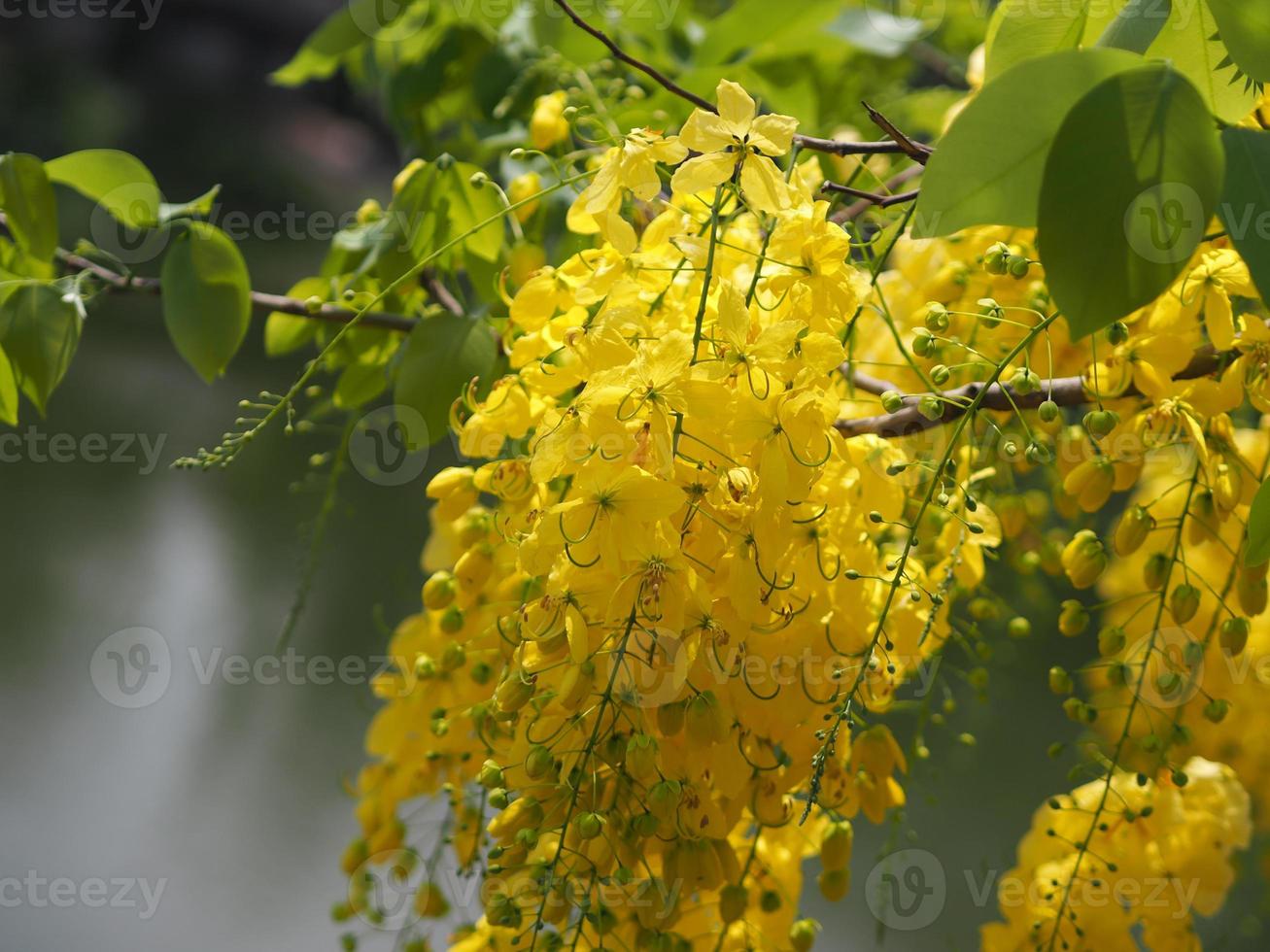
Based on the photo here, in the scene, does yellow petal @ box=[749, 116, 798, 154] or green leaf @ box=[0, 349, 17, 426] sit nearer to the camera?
yellow petal @ box=[749, 116, 798, 154]

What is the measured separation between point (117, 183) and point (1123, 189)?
411 millimetres

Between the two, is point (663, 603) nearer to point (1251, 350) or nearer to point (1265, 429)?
point (1251, 350)

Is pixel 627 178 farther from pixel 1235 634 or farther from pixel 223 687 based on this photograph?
pixel 223 687

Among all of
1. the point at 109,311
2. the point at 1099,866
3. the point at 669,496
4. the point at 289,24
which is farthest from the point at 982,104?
the point at 289,24

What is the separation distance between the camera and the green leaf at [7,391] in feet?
1.46

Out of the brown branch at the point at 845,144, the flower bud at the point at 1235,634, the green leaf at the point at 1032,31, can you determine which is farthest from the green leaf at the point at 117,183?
the flower bud at the point at 1235,634

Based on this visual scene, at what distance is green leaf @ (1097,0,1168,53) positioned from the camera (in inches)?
11.4

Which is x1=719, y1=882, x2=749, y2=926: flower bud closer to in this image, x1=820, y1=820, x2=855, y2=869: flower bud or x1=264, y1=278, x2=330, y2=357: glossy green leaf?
x1=820, y1=820, x2=855, y2=869: flower bud

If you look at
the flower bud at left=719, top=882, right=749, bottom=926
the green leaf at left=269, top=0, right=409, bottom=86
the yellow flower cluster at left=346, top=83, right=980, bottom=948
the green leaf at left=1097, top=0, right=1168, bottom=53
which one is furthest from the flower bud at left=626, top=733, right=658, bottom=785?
the green leaf at left=269, top=0, right=409, bottom=86

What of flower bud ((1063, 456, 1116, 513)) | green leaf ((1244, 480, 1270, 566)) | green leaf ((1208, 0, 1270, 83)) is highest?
green leaf ((1208, 0, 1270, 83))

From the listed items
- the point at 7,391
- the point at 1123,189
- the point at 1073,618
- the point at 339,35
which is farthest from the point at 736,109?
the point at 339,35

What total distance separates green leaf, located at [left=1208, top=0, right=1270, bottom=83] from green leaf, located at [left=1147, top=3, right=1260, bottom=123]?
0.03 metres

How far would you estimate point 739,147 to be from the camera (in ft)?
1.01

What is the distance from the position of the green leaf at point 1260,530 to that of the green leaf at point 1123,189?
10 centimetres
